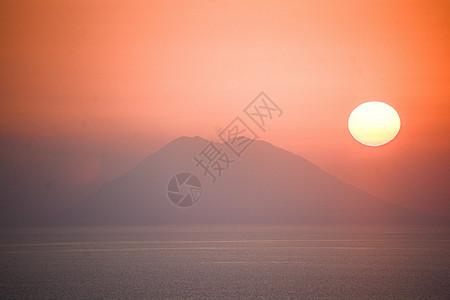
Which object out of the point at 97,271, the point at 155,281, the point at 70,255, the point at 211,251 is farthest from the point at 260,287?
the point at 70,255

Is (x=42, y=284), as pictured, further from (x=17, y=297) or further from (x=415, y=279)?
(x=415, y=279)

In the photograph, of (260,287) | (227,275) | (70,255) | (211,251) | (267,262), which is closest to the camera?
(260,287)

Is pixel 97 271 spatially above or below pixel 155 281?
above

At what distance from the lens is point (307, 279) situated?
16.0 metres

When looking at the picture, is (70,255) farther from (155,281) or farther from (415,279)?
(415,279)

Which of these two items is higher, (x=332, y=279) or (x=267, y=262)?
(x=267, y=262)

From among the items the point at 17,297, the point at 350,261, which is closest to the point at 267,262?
the point at 350,261

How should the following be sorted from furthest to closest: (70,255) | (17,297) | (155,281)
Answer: (70,255) < (155,281) < (17,297)

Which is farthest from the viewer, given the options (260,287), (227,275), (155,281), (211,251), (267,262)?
(211,251)

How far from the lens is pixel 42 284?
15000mm

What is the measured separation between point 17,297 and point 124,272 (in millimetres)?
5252

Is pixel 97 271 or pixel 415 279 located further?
pixel 97 271

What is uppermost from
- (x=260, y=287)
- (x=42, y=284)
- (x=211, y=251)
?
(x=211, y=251)

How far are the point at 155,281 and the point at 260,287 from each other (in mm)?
3724
